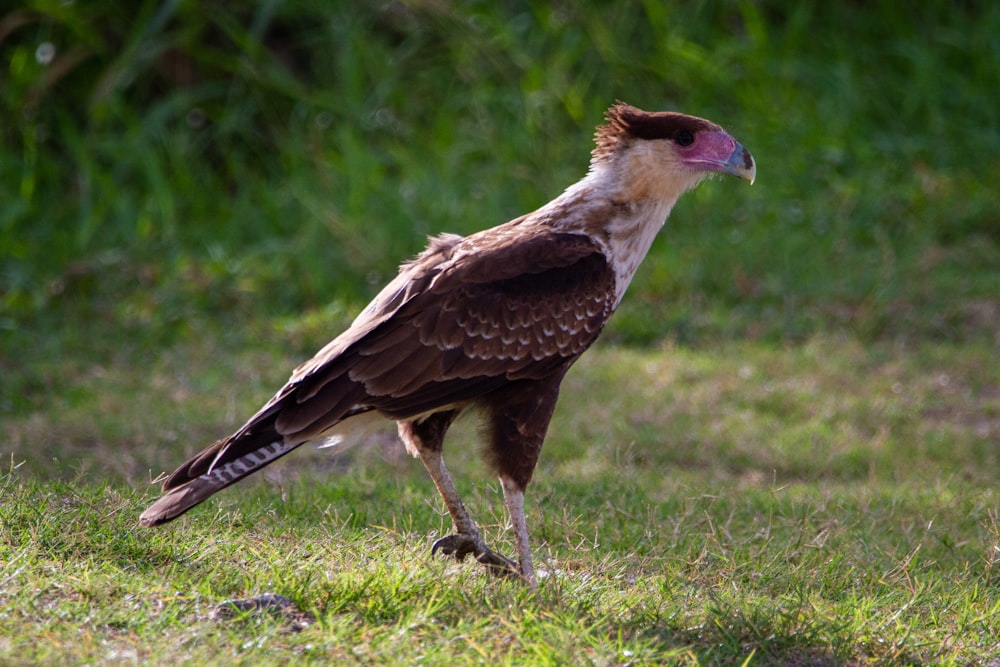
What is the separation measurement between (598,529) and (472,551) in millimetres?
639

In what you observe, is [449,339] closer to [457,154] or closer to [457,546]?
[457,546]

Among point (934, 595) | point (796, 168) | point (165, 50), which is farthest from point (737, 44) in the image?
point (934, 595)

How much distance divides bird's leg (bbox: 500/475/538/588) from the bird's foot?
34 mm

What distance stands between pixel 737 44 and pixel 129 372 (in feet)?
16.5

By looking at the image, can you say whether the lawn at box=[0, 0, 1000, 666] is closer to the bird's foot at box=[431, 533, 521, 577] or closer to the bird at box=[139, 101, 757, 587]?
the bird's foot at box=[431, 533, 521, 577]

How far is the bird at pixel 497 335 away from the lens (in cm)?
411

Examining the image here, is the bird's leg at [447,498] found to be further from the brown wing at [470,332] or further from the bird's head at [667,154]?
the bird's head at [667,154]

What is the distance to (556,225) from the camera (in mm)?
4613

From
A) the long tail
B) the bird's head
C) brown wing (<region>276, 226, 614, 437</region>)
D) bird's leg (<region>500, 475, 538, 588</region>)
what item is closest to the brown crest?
the bird's head

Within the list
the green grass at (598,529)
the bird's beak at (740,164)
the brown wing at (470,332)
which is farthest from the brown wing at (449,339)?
the bird's beak at (740,164)

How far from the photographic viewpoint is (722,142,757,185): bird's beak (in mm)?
Answer: 4715

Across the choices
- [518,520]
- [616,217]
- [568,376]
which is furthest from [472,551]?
[568,376]

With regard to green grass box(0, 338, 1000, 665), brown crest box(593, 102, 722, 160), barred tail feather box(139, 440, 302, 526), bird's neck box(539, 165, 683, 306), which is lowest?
green grass box(0, 338, 1000, 665)

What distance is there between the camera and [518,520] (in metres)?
4.27
